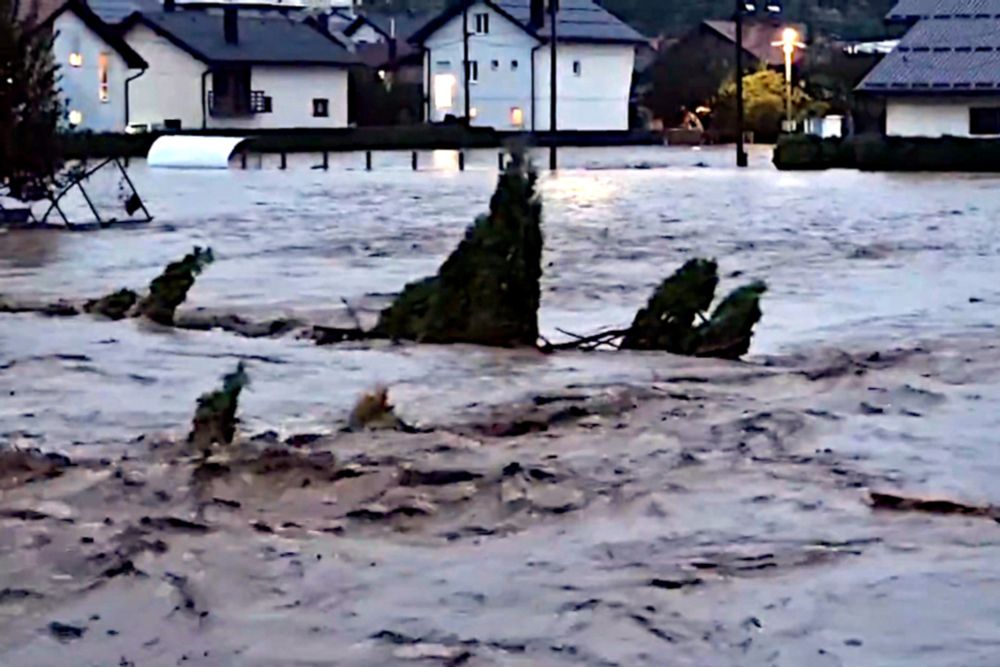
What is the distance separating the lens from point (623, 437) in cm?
898

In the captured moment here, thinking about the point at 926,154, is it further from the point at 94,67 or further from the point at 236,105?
the point at 236,105

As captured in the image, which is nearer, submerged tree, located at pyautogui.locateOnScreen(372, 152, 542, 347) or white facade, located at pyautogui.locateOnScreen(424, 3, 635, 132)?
submerged tree, located at pyautogui.locateOnScreen(372, 152, 542, 347)

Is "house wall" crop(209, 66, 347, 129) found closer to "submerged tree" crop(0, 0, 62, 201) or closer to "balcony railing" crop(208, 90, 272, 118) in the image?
"balcony railing" crop(208, 90, 272, 118)

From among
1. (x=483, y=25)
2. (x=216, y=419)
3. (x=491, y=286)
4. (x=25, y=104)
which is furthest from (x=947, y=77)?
(x=216, y=419)

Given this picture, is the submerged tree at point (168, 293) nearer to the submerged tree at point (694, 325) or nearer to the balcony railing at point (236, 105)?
the submerged tree at point (694, 325)

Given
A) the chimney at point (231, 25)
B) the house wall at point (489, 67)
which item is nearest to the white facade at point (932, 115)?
the chimney at point (231, 25)

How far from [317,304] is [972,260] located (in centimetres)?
655

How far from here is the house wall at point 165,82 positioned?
72.1m

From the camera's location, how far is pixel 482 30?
3177 inches

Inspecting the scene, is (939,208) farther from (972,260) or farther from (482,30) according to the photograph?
(482,30)

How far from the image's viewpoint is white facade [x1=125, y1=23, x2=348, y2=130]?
237ft

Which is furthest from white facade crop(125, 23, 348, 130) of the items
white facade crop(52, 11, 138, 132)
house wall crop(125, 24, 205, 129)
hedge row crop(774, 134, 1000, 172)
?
hedge row crop(774, 134, 1000, 172)

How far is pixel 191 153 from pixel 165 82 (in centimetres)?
2857

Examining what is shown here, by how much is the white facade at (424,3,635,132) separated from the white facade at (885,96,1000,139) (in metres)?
31.0
